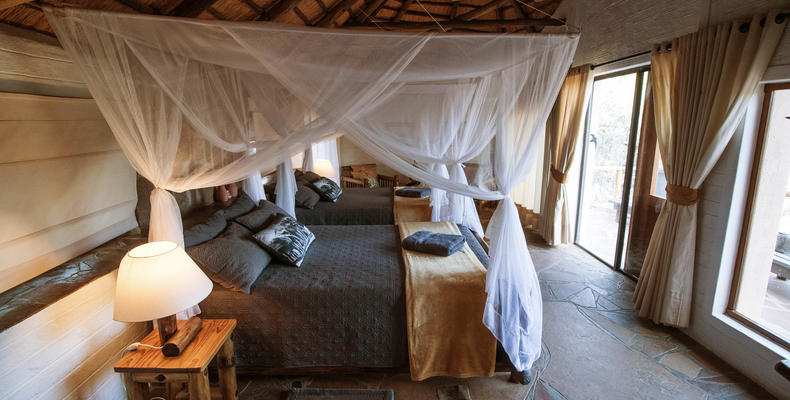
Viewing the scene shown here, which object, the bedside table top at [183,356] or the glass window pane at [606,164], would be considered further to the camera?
the glass window pane at [606,164]

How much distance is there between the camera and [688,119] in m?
2.67

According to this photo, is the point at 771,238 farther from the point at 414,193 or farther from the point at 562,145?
the point at 414,193

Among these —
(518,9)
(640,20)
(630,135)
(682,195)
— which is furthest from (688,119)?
(518,9)

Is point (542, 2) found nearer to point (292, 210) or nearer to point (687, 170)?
point (687, 170)

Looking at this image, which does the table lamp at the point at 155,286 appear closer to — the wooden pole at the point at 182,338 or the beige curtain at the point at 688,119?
the wooden pole at the point at 182,338

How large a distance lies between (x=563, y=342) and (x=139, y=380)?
260cm

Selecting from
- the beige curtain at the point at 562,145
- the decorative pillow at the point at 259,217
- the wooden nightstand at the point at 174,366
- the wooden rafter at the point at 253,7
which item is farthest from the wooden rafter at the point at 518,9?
the wooden nightstand at the point at 174,366

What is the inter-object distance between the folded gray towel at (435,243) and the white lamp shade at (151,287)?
1510 mm

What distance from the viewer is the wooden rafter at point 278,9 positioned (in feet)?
9.15

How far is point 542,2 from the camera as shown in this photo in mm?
4418

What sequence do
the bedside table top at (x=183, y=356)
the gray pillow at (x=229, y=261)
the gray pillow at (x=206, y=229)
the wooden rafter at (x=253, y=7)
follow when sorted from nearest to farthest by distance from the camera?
the bedside table top at (x=183, y=356) → the gray pillow at (x=229, y=261) → the gray pillow at (x=206, y=229) → the wooden rafter at (x=253, y=7)

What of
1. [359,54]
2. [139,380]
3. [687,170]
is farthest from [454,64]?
[139,380]

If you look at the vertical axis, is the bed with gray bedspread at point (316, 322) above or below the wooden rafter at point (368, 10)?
below

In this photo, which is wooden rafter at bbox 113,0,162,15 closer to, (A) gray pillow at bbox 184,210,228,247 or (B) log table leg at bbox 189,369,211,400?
(A) gray pillow at bbox 184,210,228,247
